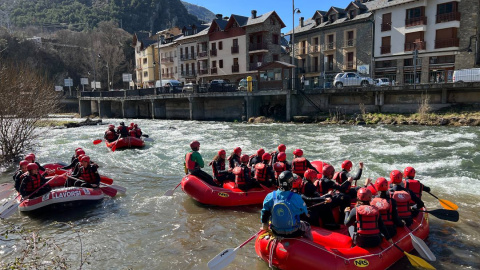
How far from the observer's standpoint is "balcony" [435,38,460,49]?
30375 mm

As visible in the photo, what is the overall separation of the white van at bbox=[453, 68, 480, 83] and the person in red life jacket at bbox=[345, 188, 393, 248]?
72.9 feet

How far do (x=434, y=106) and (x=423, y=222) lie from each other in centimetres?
2034

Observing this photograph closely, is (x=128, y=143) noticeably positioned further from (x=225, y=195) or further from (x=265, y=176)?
(x=265, y=176)

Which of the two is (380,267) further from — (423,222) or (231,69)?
(231,69)

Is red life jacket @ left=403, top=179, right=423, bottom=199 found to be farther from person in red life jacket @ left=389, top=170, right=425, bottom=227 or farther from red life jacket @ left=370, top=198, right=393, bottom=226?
red life jacket @ left=370, top=198, right=393, bottom=226

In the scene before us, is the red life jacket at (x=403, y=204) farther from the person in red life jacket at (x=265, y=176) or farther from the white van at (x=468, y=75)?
the white van at (x=468, y=75)

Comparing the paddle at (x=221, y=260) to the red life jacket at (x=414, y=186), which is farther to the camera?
the red life jacket at (x=414, y=186)

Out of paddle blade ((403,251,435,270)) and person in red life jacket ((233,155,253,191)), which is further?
person in red life jacket ((233,155,253,191))

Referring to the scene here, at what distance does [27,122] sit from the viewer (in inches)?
595

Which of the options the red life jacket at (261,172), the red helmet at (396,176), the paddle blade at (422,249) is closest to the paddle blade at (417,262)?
the paddle blade at (422,249)

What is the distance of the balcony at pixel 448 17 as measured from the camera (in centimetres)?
3011

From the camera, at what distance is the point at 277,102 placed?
109 ft

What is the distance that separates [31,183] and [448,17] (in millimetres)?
33925

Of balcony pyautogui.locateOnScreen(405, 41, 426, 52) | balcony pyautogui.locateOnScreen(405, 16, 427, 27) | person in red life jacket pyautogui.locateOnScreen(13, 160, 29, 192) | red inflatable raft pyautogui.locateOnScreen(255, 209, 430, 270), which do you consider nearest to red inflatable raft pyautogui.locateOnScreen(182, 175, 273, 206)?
red inflatable raft pyautogui.locateOnScreen(255, 209, 430, 270)
